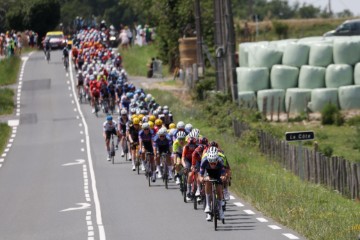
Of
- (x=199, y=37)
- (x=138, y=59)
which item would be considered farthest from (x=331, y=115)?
(x=138, y=59)

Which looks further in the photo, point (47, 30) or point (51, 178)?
point (47, 30)

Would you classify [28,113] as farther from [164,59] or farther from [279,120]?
[164,59]

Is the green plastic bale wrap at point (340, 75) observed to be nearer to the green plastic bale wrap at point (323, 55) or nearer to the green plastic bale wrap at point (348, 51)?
the green plastic bale wrap at point (348, 51)

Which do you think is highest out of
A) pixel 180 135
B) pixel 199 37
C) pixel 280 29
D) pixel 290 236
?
pixel 180 135

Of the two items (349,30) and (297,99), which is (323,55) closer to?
(297,99)

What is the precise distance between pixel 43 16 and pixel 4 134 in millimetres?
→ 50873

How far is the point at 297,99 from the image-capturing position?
56.0 metres

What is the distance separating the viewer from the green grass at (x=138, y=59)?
7344 cm

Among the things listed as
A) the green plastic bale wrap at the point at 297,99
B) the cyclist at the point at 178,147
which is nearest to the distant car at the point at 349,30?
the green plastic bale wrap at the point at 297,99

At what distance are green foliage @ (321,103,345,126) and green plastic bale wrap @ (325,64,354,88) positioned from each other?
1.52 m

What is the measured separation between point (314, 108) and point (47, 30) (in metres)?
50.2

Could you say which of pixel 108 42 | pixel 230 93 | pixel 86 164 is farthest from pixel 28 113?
pixel 108 42

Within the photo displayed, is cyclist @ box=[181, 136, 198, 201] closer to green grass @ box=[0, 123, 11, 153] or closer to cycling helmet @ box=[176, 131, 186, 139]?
cycling helmet @ box=[176, 131, 186, 139]

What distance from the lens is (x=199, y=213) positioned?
86.1 feet
